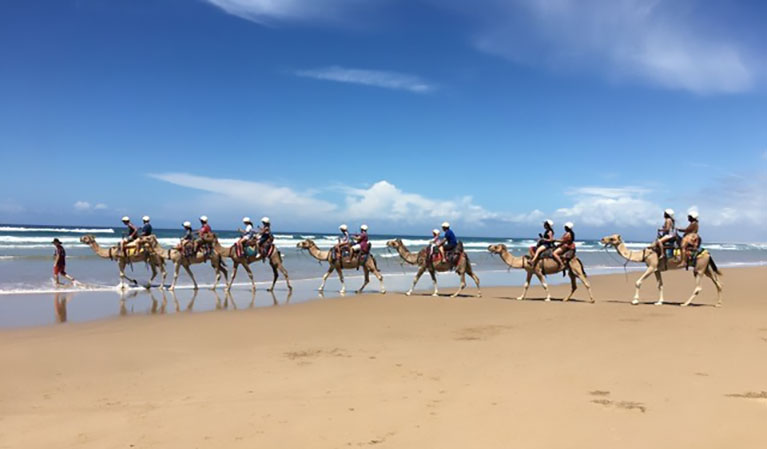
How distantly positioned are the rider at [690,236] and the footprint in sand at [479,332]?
6974mm

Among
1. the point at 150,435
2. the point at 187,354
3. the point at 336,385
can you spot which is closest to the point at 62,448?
the point at 150,435

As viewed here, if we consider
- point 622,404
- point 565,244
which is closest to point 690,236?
point 565,244

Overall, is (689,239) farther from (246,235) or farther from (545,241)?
Answer: (246,235)

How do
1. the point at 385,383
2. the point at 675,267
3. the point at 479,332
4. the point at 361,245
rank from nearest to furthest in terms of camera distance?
the point at 385,383, the point at 479,332, the point at 675,267, the point at 361,245

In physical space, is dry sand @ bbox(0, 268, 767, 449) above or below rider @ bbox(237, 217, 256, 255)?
below

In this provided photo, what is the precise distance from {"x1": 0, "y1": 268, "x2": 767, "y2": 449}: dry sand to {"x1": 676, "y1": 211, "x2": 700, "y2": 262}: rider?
137 inches

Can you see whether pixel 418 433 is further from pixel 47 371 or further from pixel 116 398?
pixel 47 371

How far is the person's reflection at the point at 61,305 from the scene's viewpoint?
12197 mm

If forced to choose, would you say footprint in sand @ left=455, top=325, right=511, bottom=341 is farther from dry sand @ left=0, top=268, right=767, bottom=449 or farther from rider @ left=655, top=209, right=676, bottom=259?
rider @ left=655, top=209, right=676, bottom=259

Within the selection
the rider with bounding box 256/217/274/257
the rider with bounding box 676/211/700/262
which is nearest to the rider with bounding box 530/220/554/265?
the rider with bounding box 676/211/700/262

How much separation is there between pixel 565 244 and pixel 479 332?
6.64m

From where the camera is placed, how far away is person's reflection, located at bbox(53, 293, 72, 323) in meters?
12.2

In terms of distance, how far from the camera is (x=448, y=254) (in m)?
18.1

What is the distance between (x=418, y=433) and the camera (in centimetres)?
521
